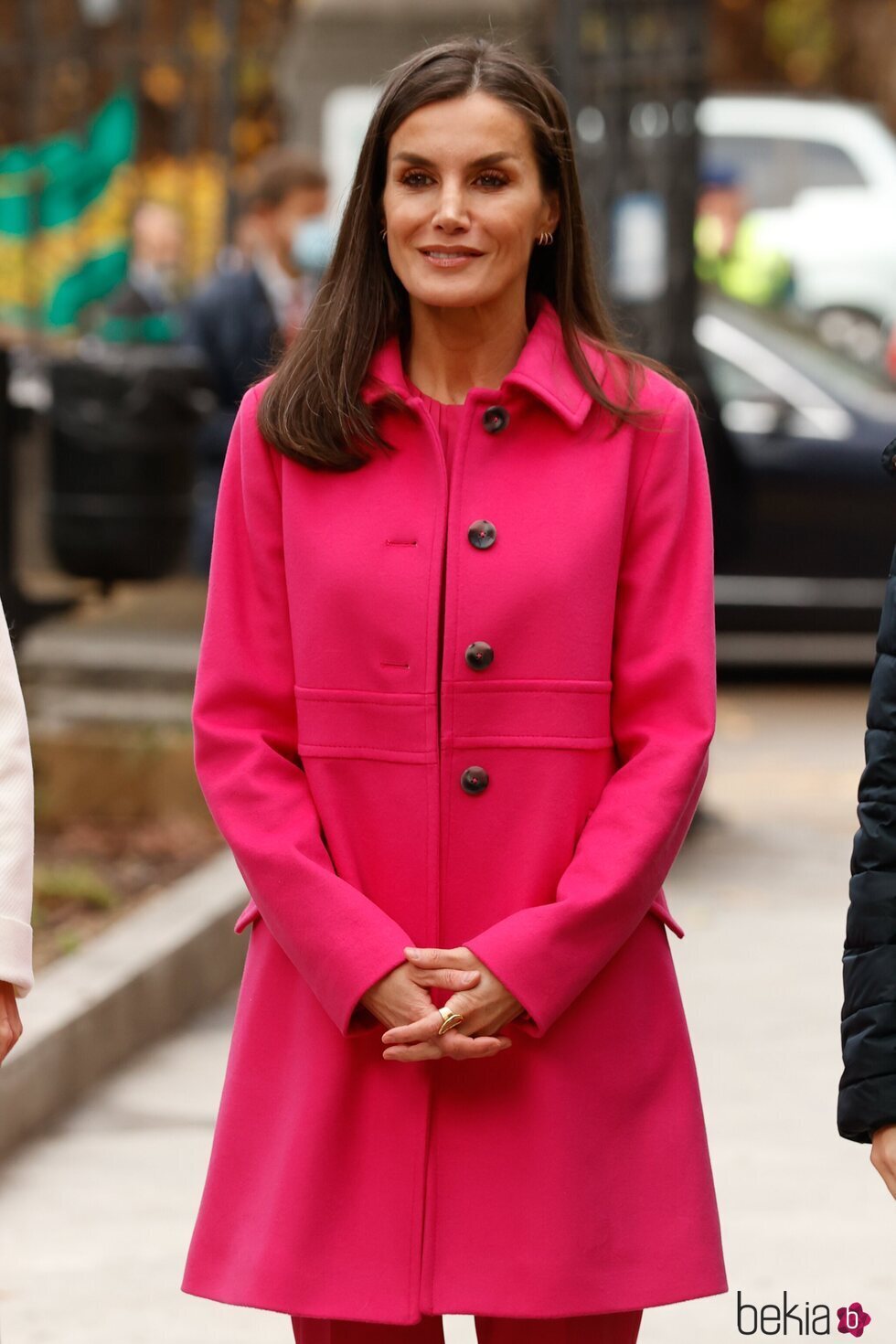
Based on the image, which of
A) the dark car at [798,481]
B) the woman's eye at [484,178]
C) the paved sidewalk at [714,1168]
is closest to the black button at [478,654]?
the woman's eye at [484,178]

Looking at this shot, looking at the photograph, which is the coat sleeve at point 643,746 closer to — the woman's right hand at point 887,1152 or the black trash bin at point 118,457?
the woman's right hand at point 887,1152

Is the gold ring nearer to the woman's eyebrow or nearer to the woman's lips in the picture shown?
the woman's lips

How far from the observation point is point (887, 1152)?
2.73 metres

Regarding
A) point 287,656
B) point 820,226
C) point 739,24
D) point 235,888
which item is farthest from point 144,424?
point 739,24

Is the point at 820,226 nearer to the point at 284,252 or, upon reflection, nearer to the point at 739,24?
the point at 284,252

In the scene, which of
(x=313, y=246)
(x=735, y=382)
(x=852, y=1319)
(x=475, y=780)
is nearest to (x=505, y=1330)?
(x=475, y=780)

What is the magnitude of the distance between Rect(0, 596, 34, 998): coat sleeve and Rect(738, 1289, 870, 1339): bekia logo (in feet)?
6.48

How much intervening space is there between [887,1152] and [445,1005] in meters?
0.53

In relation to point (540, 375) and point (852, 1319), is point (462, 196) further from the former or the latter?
point (852, 1319)

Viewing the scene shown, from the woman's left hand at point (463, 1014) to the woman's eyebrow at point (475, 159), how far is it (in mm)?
938

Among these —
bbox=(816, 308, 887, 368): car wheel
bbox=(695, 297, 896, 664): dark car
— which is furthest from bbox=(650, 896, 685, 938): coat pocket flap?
bbox=(816, 308, 887, 368): car wheel

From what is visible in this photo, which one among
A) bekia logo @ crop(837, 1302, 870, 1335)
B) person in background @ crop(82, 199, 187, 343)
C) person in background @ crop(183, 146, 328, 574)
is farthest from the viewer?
person in background @ crop(82, 199, 187, 343)

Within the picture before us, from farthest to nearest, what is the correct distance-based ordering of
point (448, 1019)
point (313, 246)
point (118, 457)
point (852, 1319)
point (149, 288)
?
point (149, 288) → point (313, 246) → point (118, 457) → point (852, 1319) → point (448, 1019)

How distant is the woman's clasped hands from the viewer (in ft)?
9.30
